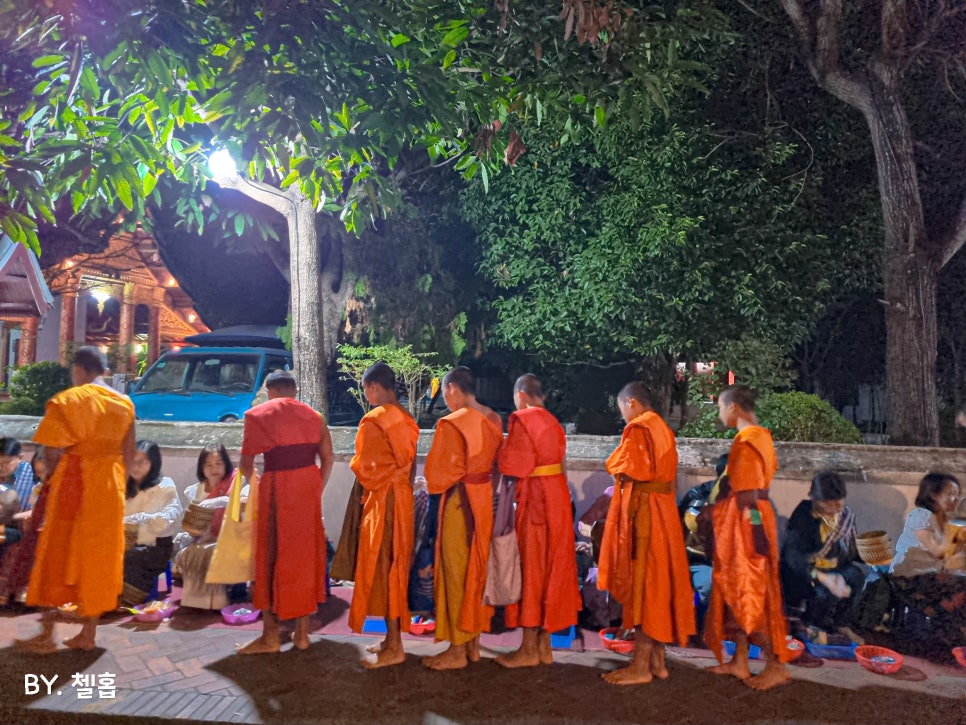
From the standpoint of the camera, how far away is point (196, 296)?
1798 centimetres

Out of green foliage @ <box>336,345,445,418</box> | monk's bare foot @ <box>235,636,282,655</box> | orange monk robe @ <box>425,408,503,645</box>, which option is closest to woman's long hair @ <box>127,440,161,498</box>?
monk's bare foot @ <box>235,636,282,655</box>

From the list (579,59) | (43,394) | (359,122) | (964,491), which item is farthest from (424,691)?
(43,394)

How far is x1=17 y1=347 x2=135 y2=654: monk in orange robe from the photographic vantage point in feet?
13.7

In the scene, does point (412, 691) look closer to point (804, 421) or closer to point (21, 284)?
point (804, 421)

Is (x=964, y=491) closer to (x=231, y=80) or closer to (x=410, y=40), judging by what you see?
(x=410, y=40)

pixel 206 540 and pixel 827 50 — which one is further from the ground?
pixel 827 50

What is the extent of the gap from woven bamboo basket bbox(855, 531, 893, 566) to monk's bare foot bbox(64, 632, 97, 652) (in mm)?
5103

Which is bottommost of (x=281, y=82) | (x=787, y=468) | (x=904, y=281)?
(x=787, y=468)

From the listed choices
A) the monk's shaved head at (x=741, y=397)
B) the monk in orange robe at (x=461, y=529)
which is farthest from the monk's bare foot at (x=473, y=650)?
the monk's shaved head at (x=741, y=397)

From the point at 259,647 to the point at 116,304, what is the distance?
879 inches

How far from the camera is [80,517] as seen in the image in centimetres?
423

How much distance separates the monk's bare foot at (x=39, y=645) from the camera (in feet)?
13.5

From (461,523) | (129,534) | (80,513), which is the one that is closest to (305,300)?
(129,534)

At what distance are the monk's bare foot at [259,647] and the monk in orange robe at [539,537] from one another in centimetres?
143
